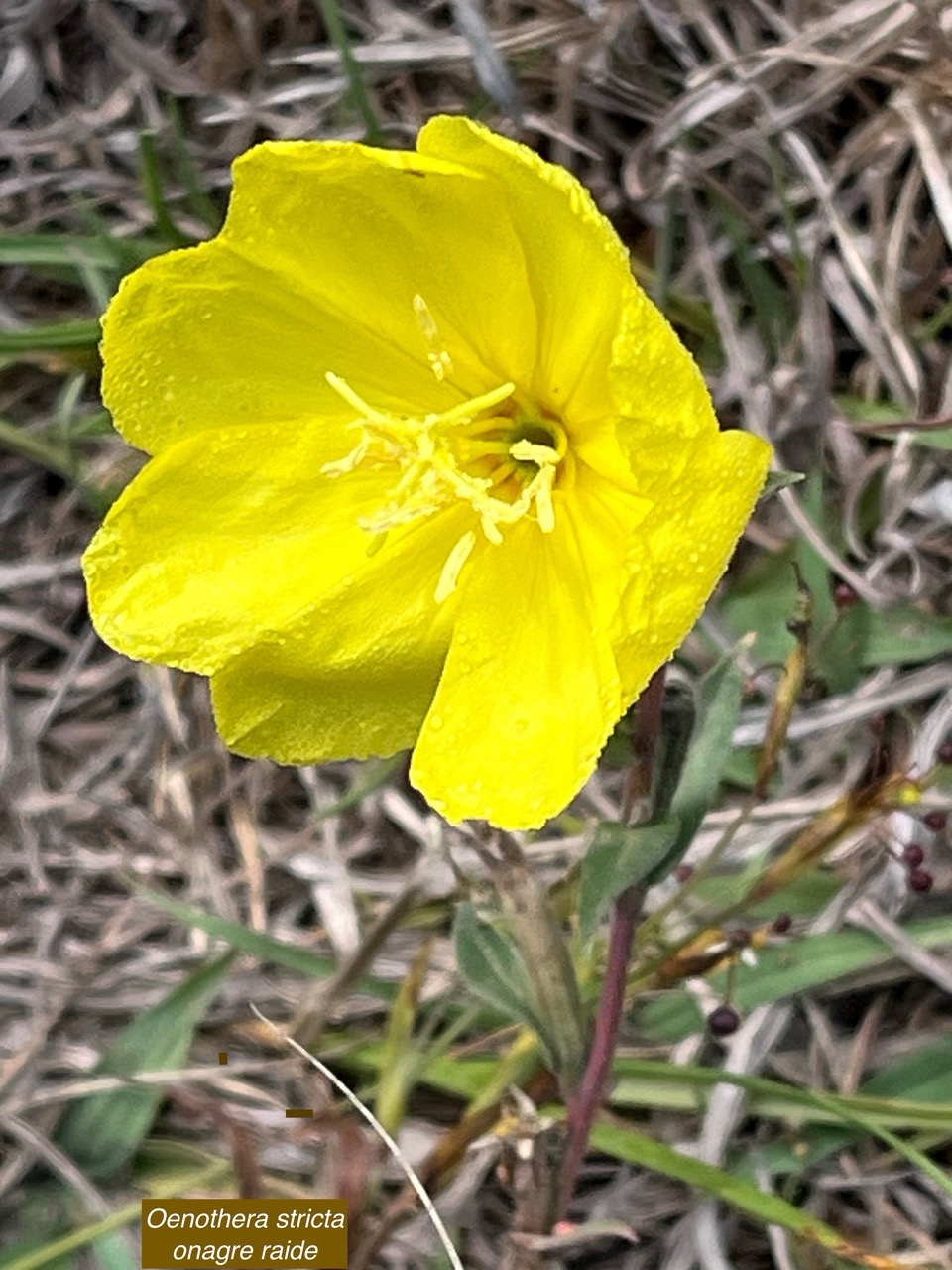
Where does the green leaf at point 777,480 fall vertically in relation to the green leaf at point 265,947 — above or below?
above

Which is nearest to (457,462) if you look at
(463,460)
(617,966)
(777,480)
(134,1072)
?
(463,460)

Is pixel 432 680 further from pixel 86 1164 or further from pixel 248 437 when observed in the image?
pixel 86 1164

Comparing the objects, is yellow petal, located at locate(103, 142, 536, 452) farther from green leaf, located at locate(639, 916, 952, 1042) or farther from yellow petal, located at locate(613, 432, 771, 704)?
green leaf, located at locate(639, 916, 952, 1042)

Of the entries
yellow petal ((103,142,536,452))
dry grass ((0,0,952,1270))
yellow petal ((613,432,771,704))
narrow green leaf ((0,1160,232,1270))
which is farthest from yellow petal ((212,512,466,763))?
narrow green leaf ((0,1160,232,1270))

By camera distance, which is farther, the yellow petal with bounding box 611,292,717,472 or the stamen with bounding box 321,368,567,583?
the stamen with bounding box 321,368,567,583

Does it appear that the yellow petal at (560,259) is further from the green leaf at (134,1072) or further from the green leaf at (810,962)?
the green leaf at (134,1072)

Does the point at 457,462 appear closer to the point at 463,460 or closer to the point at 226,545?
the point at 463,460

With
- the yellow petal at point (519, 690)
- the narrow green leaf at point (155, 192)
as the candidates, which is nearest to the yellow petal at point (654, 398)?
the yellow petal at point (519, 690)

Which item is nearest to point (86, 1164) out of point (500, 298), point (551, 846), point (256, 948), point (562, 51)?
point (256, 948)
